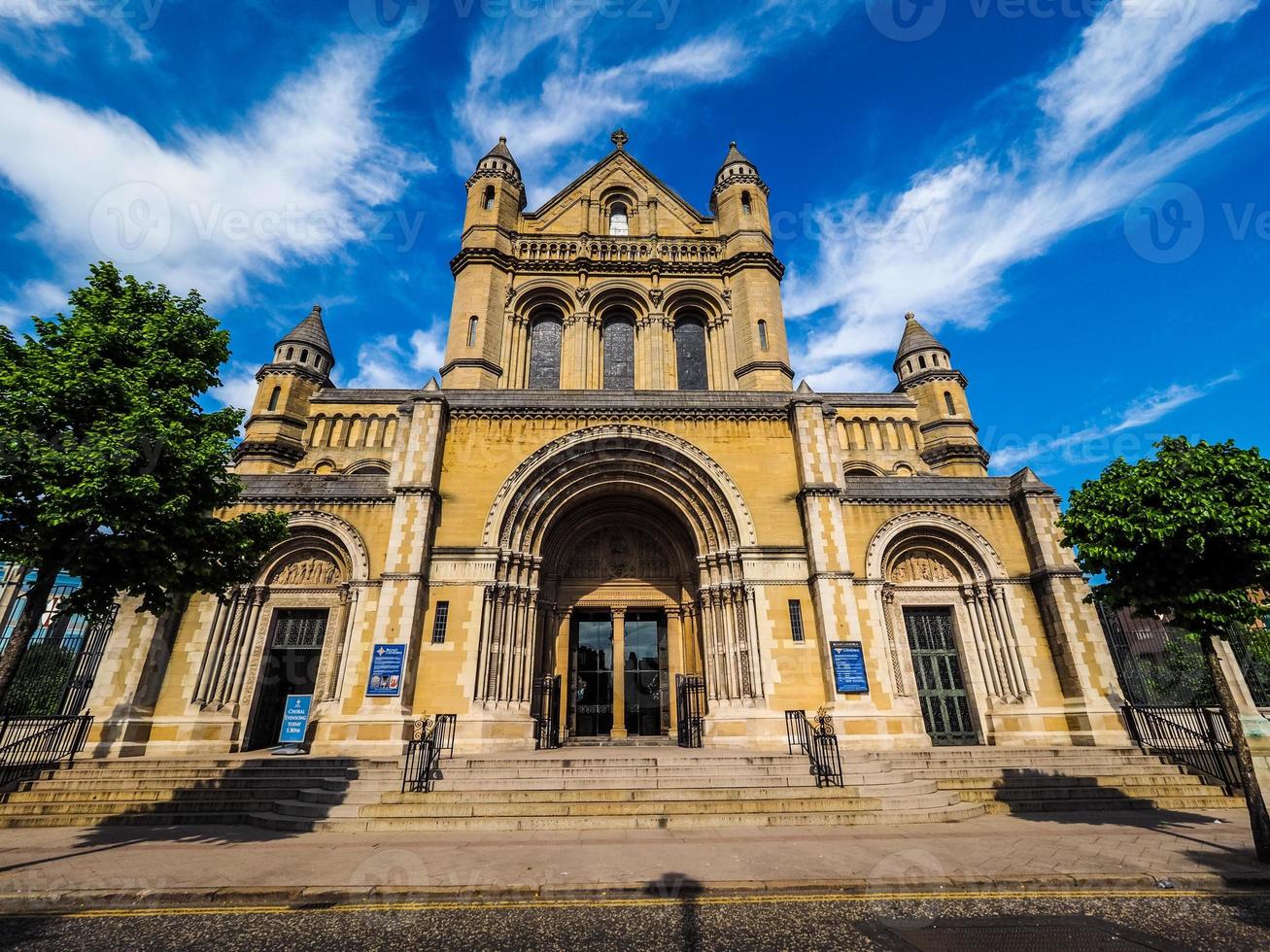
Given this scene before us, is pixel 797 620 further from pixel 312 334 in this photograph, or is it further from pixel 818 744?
pixel 312 334

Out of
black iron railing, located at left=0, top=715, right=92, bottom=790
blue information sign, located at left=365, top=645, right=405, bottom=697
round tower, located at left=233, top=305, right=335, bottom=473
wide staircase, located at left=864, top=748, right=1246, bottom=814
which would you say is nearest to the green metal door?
wide staircase, located at left=864, top=748, right=1246, bottom=814

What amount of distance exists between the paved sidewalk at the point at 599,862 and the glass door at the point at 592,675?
7.76 metres

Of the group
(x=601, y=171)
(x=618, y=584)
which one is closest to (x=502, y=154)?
(x=601, y=171)

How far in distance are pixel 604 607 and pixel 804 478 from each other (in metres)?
7.17

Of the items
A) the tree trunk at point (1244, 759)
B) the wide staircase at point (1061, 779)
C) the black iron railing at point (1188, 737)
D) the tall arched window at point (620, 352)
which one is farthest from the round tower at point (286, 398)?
the black iron railing at point (1188, 737)

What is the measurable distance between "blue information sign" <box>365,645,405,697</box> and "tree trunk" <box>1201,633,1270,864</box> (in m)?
14.4

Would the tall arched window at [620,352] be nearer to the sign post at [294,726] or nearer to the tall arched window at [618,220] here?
the tall arched window at [618,220]

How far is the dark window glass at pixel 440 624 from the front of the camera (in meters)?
14.0

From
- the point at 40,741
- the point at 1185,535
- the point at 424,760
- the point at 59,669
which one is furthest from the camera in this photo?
the point at 59,669

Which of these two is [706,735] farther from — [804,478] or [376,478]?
[376,478]

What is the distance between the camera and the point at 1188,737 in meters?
12.6

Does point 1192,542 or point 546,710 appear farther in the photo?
point 546,710

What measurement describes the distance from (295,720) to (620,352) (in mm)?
16394

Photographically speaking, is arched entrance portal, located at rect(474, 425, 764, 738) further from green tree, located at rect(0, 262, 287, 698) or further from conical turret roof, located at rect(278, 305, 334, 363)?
conical turret roof, located at rect(278, 305, 334, 363)
